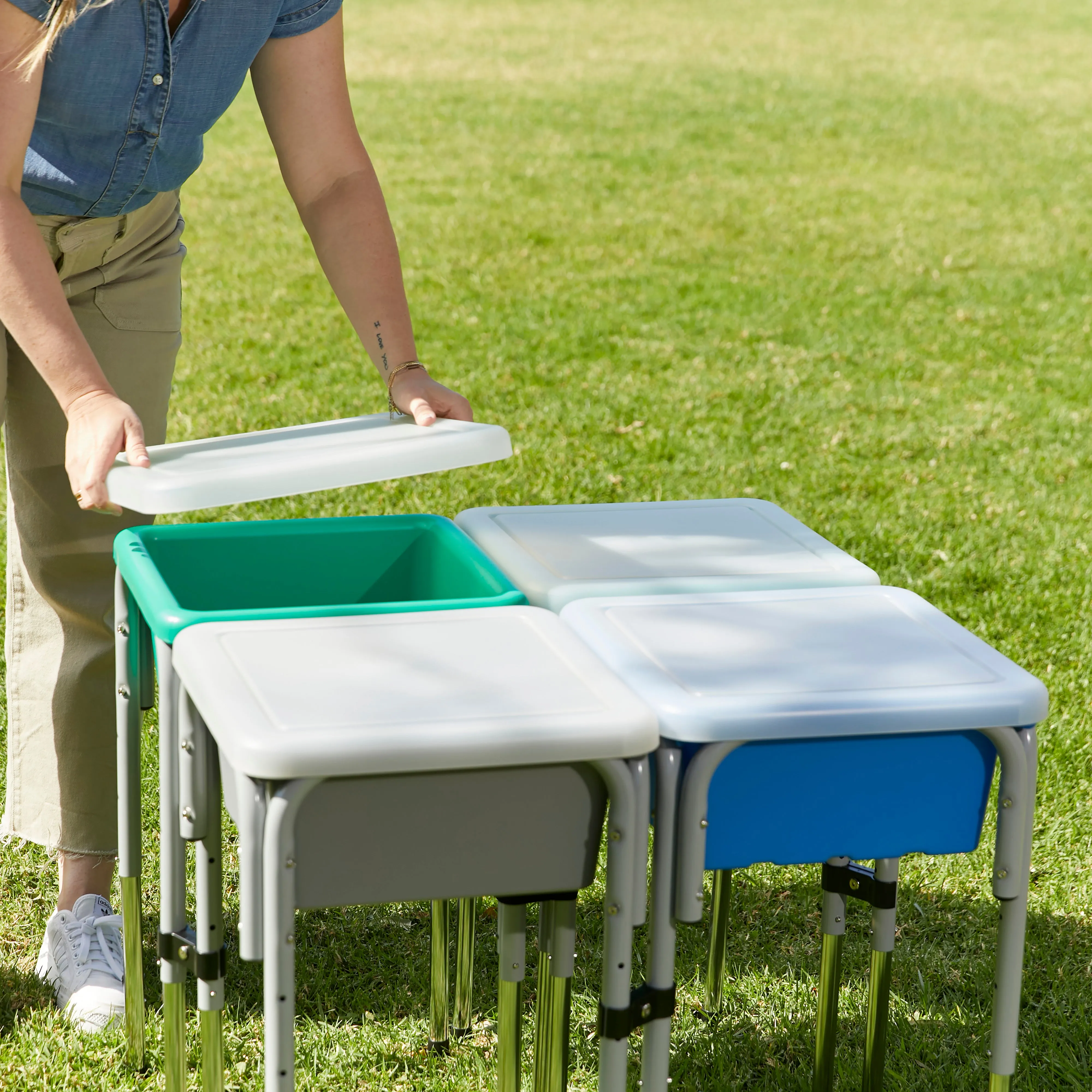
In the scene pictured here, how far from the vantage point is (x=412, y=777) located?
1622 mm

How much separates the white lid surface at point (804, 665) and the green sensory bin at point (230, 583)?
23 centimetres

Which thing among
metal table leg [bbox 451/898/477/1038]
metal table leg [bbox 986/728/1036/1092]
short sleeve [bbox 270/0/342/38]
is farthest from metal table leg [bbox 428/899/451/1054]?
short sleeve [bbox 270/0/342/38]

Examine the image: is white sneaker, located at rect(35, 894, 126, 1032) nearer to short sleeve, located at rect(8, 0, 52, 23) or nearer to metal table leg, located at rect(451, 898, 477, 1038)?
metal table leg, located at rect(451, 898, 477, 1038)

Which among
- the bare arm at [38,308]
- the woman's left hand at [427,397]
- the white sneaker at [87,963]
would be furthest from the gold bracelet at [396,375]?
the white sneaker at [87,963]

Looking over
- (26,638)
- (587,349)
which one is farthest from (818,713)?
(587,349)

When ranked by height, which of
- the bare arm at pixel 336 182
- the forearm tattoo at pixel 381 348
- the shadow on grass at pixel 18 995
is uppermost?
the bare arm at pixel 336 182

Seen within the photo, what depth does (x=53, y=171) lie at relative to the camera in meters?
2.31

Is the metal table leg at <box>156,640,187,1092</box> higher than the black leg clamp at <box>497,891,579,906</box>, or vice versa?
the black leg clamp at <box>497,891,579,906</box>

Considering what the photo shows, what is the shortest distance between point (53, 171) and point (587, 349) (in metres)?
4.81

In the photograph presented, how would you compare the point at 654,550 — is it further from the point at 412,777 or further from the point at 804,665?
the point at 412,777

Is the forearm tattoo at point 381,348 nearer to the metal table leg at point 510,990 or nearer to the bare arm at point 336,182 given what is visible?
the bare arm at point 336,182

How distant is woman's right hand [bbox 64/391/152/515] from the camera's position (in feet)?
6.20

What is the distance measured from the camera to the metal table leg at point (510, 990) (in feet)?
6.84

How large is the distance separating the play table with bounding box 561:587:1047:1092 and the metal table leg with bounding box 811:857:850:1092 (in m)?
0.43
